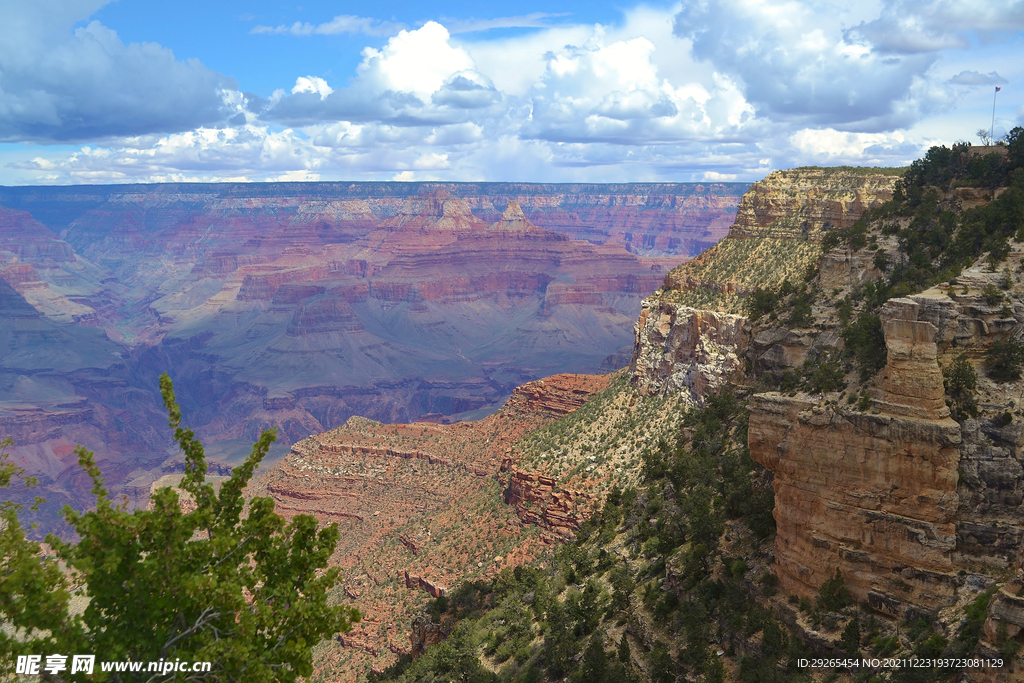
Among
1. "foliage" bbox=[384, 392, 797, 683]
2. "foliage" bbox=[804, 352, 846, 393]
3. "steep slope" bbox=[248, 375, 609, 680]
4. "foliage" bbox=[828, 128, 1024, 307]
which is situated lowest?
"steep slope" bbox=[248, 375, 609, 680]

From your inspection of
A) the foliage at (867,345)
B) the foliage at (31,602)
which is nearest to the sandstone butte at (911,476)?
the foliage at (867,345)

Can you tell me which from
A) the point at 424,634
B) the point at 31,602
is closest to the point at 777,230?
the point at 424,634

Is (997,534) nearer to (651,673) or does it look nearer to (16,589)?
(651,673)

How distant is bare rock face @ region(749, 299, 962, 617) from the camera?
21.0 meters

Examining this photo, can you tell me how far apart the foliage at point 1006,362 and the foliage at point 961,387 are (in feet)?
1.78

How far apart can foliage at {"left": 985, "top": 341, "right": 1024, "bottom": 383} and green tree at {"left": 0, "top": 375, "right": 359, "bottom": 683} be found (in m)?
17.9

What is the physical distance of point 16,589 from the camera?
1446cm

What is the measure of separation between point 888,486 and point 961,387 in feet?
11.4

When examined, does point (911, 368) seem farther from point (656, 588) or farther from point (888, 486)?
point (656, 588)

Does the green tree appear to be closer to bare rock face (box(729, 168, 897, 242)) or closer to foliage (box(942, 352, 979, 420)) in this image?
foliage (box(942, 352, 979, 420))

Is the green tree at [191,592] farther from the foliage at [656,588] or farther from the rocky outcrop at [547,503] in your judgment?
the rocky outcrop at [547,503]

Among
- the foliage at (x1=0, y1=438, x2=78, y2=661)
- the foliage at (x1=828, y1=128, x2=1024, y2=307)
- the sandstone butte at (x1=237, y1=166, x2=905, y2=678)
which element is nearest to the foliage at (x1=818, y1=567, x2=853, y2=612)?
the foliage at (x1=828, y1=128, x2=1024, y2=307)

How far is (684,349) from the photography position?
6519 centimetres

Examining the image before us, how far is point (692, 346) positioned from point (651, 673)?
41.0m
